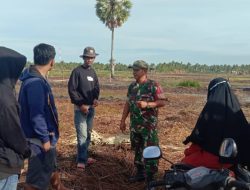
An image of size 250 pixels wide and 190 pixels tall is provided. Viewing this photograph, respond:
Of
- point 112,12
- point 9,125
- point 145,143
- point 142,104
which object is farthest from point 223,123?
point 112,12

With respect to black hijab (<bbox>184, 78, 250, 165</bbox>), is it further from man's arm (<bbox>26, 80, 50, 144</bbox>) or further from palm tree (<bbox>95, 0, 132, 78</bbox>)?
palm tree (<bbox>95, 0, 132, 78</bbox>)

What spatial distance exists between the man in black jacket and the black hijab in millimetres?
1592

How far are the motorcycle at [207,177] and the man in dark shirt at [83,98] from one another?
4.27 m

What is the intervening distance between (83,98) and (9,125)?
14.1ft

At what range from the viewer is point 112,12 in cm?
5291

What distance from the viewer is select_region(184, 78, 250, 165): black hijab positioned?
3.91m

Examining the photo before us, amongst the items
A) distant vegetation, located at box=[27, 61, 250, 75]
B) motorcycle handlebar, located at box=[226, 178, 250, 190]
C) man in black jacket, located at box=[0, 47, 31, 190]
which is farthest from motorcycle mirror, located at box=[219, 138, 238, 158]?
distant vegetation, located at box=[27, 61, 250, 75]

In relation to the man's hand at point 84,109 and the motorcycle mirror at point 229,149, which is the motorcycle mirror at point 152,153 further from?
the man's hand at point 84,109

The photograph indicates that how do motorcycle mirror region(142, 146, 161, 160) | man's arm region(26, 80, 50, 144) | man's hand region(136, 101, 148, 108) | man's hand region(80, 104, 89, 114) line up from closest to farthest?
motorcycle mirror region(142, 146, 161, 160)
man's arm region(26, 80, 50, 144)
man's hand region(136, 101, 148, 108)
man's hand region(80, 104, 89, 114)

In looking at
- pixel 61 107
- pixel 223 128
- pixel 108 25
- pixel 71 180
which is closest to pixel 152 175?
pixel 71 180

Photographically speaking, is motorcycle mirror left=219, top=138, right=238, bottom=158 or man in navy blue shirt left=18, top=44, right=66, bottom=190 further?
man in navy blue shirt left=18, top=44, right=66, bottom=190

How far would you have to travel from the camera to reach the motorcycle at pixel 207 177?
131 inches

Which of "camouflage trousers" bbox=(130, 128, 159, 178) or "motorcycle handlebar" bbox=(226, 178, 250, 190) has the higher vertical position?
"motorcycle handlebar" bbox=(226, 178, 250, 190)

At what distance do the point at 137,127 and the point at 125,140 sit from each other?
2721 millimetres
